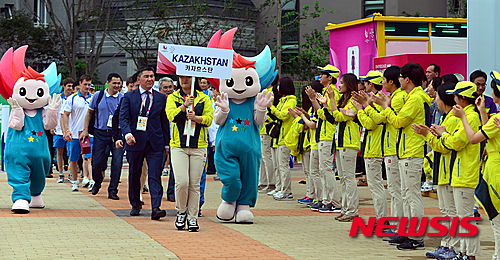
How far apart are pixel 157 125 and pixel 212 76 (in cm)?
149

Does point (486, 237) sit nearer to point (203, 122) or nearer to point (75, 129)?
point (203, 122)

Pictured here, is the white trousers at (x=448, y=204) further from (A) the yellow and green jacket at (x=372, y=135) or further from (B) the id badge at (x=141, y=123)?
(B) the id badge at (x=141, y=123)

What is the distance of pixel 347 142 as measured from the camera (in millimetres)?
9016

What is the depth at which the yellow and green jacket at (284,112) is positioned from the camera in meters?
11.4

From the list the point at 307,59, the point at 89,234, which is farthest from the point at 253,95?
the point at 307,59

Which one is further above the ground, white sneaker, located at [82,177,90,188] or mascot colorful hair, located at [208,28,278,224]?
mascot colorful hair, located at [208,28,278,224]

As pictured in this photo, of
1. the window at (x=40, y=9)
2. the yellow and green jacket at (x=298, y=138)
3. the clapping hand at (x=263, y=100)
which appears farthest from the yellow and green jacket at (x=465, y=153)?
the window at (x=40, y=9)

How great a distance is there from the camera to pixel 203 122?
8500mm

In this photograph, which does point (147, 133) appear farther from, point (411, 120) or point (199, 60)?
point (411, 120)

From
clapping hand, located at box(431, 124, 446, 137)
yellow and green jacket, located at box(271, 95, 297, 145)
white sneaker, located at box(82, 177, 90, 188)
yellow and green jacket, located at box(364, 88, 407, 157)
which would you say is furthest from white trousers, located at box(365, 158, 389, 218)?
white sneaker, located at box(82, 177, 90, 188)

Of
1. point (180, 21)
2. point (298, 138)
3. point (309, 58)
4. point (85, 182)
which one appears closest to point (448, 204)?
point (298, 138)

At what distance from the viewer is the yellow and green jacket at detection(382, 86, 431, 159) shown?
7.21m

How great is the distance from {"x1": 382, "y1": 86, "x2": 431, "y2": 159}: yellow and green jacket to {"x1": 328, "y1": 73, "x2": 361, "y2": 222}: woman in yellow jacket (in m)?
1.68

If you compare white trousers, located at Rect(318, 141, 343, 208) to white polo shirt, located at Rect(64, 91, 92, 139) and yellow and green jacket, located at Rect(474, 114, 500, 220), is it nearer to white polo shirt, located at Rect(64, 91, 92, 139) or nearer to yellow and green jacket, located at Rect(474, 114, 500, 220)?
yellow and green jacket, located at Rect(474, 114, 500, 220)
